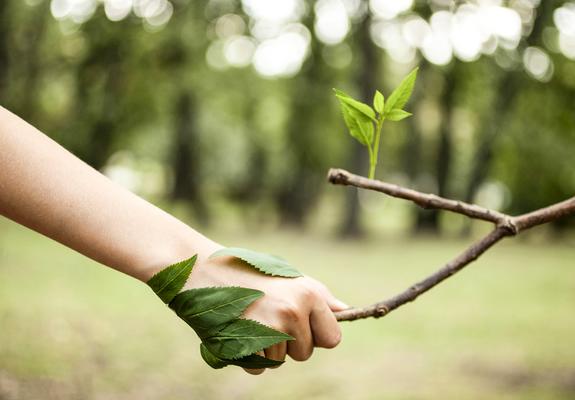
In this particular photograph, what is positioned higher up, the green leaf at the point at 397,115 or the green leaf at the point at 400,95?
the green leaf at the point at 400,95

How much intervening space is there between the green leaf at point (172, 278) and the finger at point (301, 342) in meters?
0.21

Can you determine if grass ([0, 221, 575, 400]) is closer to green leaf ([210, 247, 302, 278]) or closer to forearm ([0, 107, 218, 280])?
forearm ([0, 107, 218, 280])

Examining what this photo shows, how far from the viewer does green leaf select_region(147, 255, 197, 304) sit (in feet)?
3.38

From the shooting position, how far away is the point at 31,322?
6.55 meters

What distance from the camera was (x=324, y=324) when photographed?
3.47 ft

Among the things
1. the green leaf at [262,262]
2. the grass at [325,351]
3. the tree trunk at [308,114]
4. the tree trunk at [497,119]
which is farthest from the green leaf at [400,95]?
the tree trunk at [308,114]

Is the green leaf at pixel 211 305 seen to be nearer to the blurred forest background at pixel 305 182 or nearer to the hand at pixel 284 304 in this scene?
the hand at pixel 284 304

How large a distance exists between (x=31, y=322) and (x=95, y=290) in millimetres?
2195

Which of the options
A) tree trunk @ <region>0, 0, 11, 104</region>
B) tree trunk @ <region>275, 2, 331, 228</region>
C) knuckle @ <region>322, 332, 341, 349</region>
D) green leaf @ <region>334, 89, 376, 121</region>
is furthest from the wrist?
tree trunk @ <region>275, 2, 331, 228</region>

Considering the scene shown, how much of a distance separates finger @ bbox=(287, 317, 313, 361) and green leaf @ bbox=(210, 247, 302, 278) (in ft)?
0.30

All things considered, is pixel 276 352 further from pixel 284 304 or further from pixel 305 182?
pixel 305 182

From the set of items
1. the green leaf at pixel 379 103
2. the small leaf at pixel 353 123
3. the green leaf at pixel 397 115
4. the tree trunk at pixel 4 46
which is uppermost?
the green leaf at pixel 379 103

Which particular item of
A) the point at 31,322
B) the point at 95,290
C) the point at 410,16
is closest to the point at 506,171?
the point at 410,16

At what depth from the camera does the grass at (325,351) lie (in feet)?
16.3
